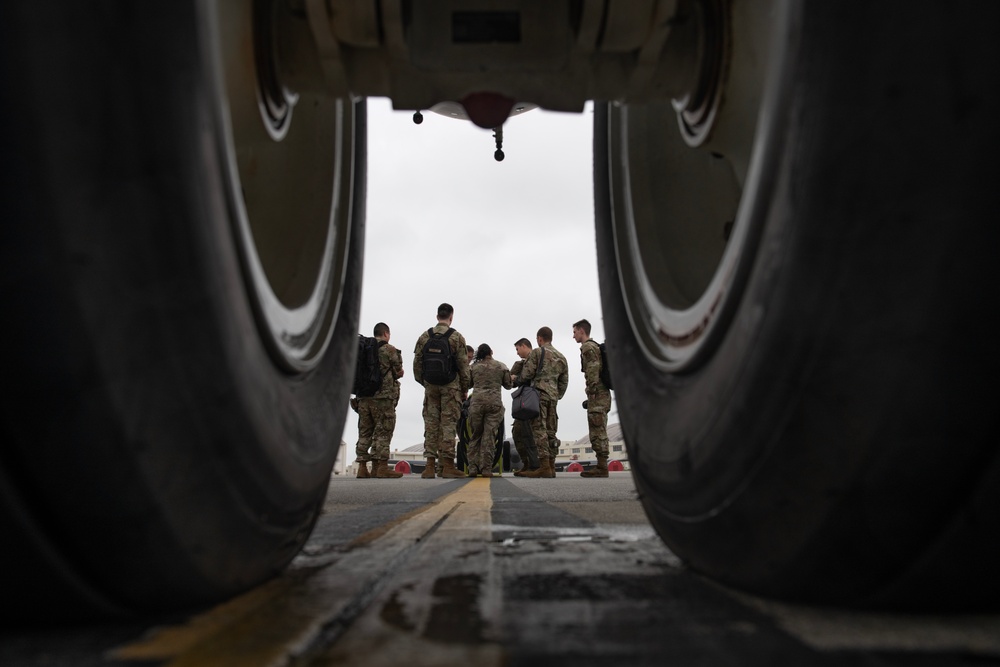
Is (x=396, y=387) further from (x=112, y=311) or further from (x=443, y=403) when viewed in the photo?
(x=112, y=311)

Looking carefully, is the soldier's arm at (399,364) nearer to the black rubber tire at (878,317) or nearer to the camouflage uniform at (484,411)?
the camouflage uniform at (484,411)

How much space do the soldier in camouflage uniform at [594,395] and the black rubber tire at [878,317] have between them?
276 inches

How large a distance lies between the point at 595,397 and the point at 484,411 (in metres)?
1.19

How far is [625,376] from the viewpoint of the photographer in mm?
1286

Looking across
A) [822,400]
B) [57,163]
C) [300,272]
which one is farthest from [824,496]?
[300,272]

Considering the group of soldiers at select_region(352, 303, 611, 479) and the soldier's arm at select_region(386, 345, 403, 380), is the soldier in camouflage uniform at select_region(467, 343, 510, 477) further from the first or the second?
the soldier's arm at select_region(386, 345, 403, 380)

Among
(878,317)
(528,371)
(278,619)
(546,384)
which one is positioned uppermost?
(528,371)

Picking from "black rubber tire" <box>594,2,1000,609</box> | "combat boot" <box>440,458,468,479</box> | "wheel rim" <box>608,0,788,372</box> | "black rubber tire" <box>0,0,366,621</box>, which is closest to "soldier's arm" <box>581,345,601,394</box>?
"combat boot" <box>440,458,468,479</box>

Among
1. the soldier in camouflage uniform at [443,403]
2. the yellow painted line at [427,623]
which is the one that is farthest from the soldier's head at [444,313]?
the yellow painted line at [427,623]

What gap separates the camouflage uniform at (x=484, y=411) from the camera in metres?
8.16

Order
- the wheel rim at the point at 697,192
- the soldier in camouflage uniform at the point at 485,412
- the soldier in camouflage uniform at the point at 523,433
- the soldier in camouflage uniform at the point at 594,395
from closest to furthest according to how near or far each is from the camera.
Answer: the wheel rim at the point at 697,192 < the soldier in camouflage uniform at the point at 594,395 < the soldier in camouflage uniform at the point at 485,412 < the soldier in camouflage uniform at the point at 523,433

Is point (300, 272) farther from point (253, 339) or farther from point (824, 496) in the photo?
point (824, 496)

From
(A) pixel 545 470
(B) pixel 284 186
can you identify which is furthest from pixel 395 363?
(B) pixel 284 186

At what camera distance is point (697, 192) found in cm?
149
